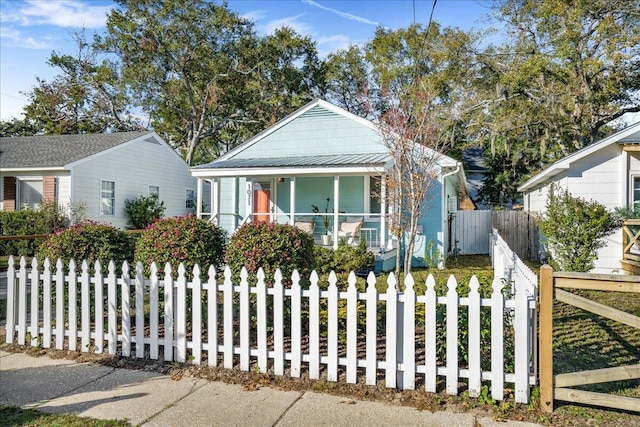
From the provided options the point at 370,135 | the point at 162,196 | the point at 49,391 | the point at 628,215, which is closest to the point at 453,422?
the point at 49,391

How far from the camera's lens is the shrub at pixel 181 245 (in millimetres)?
5363

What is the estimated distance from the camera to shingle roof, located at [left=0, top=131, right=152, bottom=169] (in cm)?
1627

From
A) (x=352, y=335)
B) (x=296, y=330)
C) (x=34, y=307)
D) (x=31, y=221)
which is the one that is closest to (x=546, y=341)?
(x=352, y=335)

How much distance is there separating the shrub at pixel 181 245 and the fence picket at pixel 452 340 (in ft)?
10.2

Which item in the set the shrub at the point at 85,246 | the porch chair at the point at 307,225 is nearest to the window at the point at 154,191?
the porch chair at the point at 307,225

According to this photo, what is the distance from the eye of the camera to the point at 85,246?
553 cm

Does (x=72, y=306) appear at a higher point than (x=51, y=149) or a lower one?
lower

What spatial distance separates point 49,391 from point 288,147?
469 inches

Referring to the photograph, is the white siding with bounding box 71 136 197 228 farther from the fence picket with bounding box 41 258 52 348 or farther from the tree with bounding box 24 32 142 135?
the fence picket with bounding box 41 258 52 348

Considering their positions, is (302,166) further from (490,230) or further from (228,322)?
(490,230)

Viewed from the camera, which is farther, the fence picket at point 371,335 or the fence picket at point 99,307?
the fence picket at point 99,307

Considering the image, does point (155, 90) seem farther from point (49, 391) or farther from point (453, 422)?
point (453, 422)

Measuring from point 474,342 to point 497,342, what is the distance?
7.3 inches

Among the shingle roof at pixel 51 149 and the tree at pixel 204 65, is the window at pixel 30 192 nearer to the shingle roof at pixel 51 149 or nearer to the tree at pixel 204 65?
the shingle roof at pixel 51 149
